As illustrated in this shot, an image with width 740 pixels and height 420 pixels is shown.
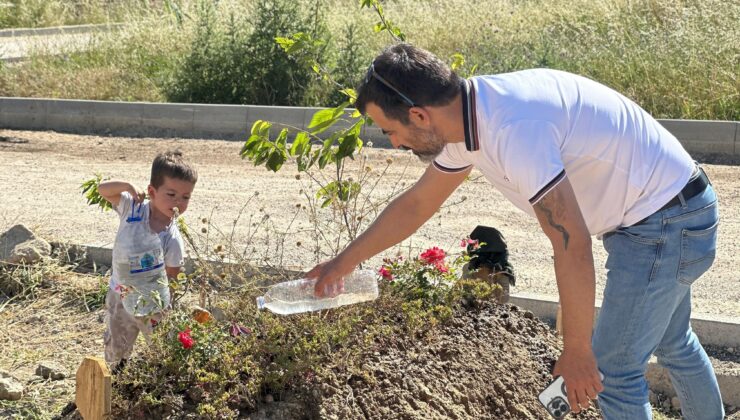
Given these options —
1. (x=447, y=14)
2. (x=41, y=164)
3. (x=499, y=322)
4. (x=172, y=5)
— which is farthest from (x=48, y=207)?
(x=172, y=5)

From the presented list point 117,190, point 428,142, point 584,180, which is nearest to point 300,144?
point 117,190

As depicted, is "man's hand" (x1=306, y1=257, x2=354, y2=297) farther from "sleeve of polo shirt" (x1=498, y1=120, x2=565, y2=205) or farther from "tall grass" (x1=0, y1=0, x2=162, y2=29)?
"tall grass" (x1=0, y1=0, x2=162, y2=29)

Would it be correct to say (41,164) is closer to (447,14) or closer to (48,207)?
(48,207)

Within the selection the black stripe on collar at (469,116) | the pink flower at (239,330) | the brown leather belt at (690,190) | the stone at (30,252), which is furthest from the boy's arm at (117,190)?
the brown leather belt at (690,190)

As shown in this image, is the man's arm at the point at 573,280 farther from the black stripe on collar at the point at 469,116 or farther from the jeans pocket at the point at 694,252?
the jeans pocket at the point at 694,252

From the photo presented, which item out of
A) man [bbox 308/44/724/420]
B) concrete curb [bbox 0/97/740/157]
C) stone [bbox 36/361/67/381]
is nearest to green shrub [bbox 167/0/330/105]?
concrete curb [bbox 0/97/740/157]

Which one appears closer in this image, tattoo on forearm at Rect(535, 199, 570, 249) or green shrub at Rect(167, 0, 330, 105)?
tattoo on forearm at Rect(535, 199, 570, 249)

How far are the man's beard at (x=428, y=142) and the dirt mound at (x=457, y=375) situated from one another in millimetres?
1020

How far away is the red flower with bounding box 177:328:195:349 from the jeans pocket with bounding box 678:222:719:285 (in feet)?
5.19

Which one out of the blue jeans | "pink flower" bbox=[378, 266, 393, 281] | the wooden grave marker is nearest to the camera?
the blue jeans

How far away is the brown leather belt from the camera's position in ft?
9.70

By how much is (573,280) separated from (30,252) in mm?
4086

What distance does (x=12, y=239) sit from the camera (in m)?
5.99

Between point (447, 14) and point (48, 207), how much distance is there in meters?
8.57
